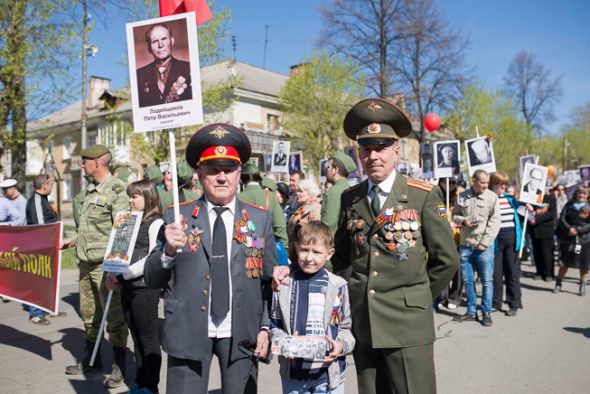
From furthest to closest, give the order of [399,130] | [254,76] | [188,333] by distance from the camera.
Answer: [254,76] → [399,130] → [188,333]

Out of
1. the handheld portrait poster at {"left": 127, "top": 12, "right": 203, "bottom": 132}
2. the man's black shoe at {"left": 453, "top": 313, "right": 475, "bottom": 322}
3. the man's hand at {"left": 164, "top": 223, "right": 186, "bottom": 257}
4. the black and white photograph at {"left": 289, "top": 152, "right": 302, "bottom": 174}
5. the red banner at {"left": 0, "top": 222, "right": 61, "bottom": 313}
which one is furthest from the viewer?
the black and white photograph at {"left": 289, "top": 152, "right": 302, "bottom": 174}

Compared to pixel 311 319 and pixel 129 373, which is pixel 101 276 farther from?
pixel 311 319

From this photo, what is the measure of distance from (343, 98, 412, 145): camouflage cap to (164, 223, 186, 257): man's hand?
3.91ft

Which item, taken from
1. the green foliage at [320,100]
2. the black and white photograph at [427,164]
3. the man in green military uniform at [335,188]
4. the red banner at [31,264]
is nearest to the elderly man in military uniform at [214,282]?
the man in green military uniform at [335,188]

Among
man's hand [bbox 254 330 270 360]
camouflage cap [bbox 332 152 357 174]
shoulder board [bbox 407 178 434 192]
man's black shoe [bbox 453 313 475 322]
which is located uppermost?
camouflage cap [bbox 332 152 357 174]

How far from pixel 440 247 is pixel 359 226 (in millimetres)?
496

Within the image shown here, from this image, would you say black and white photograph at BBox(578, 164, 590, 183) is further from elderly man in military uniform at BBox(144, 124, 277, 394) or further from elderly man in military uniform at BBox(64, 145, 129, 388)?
elderly man in military uniform at BBox(144, 124, 277, 394)

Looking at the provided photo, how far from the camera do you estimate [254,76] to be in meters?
39.5

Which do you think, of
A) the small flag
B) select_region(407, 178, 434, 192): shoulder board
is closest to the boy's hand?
select_region(407, 178, 434, 192): shoulder board

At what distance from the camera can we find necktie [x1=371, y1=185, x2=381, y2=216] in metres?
2.95

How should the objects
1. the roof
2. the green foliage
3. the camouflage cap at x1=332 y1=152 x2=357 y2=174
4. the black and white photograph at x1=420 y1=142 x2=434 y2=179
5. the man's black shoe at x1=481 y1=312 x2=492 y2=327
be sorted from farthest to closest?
the roof
the green foliage
the black and white photograph at x1=420 y1=142 x2=434 y2=179
the man's black shoe at x1=481 y1=312 x2=492 y2=327
the camouflage cap at x1=332 y1=152 x2=357 y2=174

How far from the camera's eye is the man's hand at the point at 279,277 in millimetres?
2799

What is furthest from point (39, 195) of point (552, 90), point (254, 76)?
point (552, 90)

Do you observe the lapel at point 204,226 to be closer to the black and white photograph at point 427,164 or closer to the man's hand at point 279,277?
the man's hand at point 279,277
